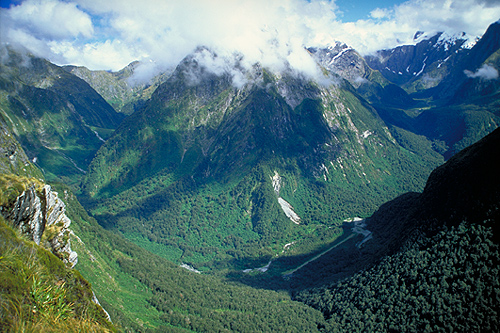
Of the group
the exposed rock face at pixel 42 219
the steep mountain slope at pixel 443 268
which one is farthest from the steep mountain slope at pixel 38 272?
the steep mountain slope at pixel 443 268

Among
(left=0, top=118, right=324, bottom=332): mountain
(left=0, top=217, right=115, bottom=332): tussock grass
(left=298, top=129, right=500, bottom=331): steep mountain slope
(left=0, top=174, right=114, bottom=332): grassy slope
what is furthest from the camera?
(left=298, top=129, right=500, bottom=331): steep mountain slope

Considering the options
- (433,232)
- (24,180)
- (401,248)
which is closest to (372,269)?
(401,248)

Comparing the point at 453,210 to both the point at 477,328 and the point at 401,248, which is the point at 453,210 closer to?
the point at 401,248

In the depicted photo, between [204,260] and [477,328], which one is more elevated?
[204,260]

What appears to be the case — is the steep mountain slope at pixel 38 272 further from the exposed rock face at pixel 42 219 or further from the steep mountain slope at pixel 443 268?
the steep mountain slope at pixel 443 268

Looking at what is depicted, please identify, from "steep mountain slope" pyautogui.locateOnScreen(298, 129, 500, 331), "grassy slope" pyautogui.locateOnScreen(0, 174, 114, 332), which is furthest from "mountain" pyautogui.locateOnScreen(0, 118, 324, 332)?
"steep mountain slope" pyautogui.locateOnScreen(298, 129, 500, 331)

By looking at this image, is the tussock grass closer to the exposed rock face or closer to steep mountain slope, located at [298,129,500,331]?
the exposed rock face

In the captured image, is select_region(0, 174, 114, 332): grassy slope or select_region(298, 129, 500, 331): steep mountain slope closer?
select_region(0, 174, 114, 332): grassy slope
